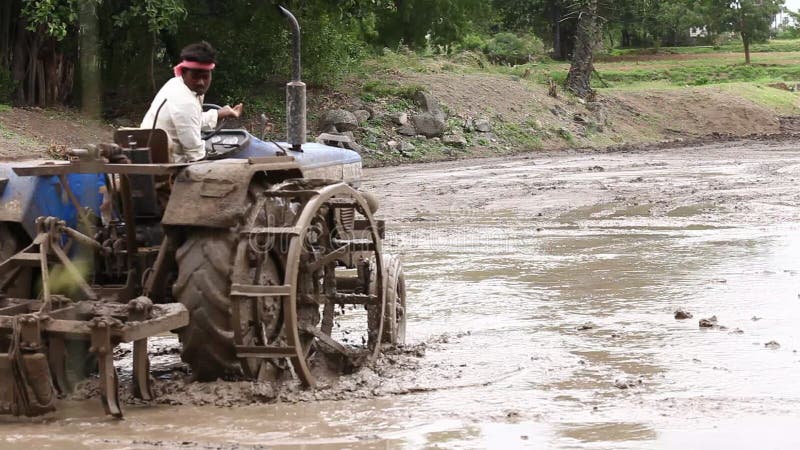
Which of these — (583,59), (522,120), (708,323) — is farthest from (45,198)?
(583,59)

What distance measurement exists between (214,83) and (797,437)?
23.4 meters

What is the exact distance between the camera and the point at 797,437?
19.5 ft

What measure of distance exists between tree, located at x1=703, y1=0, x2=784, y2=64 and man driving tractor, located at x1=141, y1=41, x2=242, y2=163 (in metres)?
47.3

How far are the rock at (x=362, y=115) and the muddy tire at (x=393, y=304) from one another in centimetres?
1930

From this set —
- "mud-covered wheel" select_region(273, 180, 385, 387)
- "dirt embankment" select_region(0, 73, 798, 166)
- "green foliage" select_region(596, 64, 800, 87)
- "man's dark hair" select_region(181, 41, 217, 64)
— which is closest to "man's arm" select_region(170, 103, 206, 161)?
"man's dark hair" select_region(181, 41, 217, 64)

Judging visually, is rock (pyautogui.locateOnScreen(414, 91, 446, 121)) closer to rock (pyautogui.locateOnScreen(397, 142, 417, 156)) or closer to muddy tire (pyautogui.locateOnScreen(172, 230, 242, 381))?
rock (pyautogui.locateOnScreen(397, 142, 417, 156))

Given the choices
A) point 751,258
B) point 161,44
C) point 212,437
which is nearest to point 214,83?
point 161,44

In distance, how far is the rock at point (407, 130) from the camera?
2778 cm

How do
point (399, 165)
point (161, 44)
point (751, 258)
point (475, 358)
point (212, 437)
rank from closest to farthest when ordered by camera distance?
1. point (212, 437)
2. point (475, 358)
3. point (751, 258)
4. point (399, 165)
5. point (161, 44)

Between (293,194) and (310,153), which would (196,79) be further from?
(310,153)

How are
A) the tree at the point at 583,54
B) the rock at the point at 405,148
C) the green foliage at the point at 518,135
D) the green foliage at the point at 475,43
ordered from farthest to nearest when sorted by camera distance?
the green foliage at the point at 475,43 < the tree at the point at 583,54 < the green foliage at the point at 518,135 < the rock at the point at 405,148

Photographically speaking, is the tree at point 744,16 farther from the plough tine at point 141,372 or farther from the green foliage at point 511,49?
the plough tine at point 141,372

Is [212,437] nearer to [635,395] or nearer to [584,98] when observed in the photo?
[635,395]

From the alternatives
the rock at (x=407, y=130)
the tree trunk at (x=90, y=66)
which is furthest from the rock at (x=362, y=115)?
the tree trunk at (x=90, y=66)
